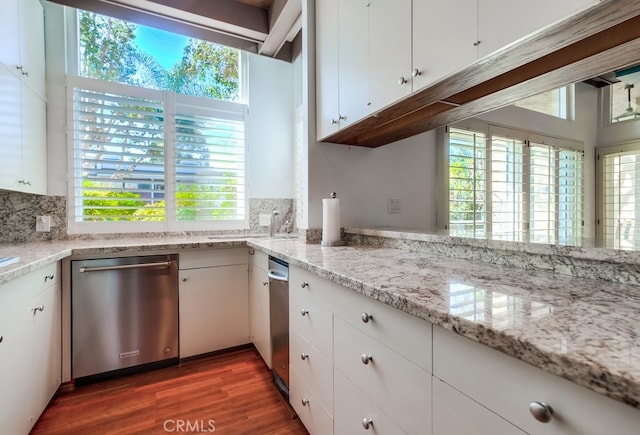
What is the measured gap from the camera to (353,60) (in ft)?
5.65

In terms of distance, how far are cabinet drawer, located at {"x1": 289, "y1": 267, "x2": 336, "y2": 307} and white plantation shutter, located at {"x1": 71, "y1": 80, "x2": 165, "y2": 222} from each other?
1.66m

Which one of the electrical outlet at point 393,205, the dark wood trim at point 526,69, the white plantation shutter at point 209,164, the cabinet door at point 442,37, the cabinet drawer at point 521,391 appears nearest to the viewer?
the cabinet drawer at point 521,391

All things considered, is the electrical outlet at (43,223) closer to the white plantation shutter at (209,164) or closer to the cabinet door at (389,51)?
the white plantation shutter at (209,164)

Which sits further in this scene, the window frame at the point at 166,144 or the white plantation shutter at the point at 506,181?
the window frame at the point at 166,144

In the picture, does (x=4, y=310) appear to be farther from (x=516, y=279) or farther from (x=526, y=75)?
(x=526, y=75)

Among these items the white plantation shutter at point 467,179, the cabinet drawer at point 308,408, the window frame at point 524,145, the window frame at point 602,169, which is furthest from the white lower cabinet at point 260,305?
the window frame at point 602,169

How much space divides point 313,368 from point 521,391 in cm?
100

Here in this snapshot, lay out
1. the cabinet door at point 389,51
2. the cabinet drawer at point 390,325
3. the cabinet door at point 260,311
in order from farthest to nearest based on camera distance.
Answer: the cabinet door at point 260,311
the cabinet door at point 389,51
the cabinet drawer at point 390,325

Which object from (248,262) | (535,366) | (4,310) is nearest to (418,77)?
(535,366)

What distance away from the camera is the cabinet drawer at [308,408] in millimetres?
1289

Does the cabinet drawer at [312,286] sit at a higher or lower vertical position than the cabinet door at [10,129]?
lower

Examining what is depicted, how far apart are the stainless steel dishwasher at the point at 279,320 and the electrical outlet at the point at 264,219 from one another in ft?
3.71

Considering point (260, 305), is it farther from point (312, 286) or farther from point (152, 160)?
point (152, 160)

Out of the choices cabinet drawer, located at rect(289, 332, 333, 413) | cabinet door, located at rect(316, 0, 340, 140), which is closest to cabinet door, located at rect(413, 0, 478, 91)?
cabinet door, located at rect(316, 0, 340, 140)
